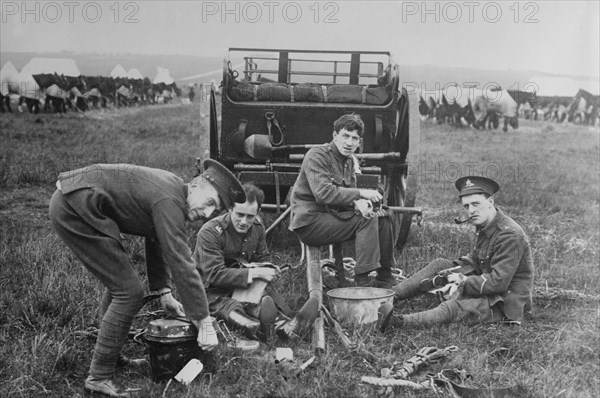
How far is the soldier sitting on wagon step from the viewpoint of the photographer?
161 inches

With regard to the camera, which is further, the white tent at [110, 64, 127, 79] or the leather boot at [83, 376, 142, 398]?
the white tent at [110, 64, 127, 79]

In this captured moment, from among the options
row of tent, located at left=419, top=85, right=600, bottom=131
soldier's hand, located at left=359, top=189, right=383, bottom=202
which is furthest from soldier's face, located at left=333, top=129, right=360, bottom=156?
row of tent, located at left=419, top=85, right=600, bottom=131

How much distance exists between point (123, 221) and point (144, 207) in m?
0.19

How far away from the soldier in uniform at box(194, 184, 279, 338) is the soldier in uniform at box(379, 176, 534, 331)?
0.85 meters

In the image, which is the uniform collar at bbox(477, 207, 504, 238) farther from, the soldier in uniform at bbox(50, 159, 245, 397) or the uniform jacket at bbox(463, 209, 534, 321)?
the soldier in uniform at bbox(50, 159, 245, 397)

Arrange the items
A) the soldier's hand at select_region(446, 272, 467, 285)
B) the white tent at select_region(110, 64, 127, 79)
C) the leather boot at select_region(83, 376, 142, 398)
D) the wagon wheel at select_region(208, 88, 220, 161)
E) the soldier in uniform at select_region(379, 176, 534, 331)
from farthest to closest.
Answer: the white tent at select_region(110, 64, 127, 79), the wagon wheel at select_region(208, 88, 220, 161), the soldier's hand at select_region(446, 272, 467, 285), the soldier in uniform at select_region(379, 176, 534, 331), the leather boot at select_region(83, 376, 142, 398)

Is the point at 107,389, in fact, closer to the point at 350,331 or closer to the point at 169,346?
the point at 169,346

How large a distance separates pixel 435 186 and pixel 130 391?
8023 millimetres

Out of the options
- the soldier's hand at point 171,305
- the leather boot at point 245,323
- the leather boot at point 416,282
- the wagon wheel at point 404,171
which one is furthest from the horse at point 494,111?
the soldier's hand at point 171,305

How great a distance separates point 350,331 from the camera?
13.6 ft

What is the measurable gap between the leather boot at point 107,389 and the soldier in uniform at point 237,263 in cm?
95

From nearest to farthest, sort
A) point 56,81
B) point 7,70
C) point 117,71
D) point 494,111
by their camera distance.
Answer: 1. point 7,70
2. point 117,71
3. point 56,81
4. point 494,111

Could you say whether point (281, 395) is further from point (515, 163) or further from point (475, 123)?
point (475, 123)

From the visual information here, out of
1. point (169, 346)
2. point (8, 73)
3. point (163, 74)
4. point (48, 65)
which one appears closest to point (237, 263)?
point (169, 346)
